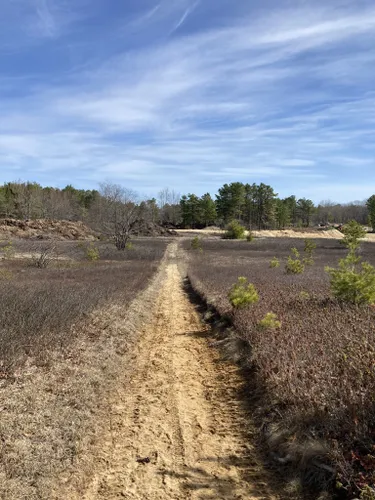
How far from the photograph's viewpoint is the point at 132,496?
4.22 metres

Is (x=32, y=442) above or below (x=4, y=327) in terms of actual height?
below

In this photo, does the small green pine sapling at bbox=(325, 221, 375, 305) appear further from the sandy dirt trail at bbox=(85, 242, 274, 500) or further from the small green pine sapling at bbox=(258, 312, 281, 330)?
the sandy dirt trail at bbox=(85, 242, 274, 500)

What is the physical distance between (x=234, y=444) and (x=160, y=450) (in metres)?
1.02

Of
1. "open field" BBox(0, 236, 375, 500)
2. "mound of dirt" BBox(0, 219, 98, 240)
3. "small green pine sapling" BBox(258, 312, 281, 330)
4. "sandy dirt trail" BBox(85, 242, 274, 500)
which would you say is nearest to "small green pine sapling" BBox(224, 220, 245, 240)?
"mound of dirt" BBox(0, 219, 98, 240)

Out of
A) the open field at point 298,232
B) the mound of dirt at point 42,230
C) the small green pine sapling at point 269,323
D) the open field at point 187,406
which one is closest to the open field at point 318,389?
the open field at point 187,406

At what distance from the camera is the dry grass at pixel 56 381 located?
4.51m

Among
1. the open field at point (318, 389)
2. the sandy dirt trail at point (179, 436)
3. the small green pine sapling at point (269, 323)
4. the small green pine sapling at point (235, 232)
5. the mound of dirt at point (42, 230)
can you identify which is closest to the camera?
the open field at point (318, 389)

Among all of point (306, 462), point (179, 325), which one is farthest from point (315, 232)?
point (306, 462)

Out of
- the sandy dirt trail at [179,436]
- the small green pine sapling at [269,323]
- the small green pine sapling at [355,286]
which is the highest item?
the small green pine sapling at [355,286]

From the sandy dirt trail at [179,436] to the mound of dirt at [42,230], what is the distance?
5667cm

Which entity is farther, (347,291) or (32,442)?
(347,291)

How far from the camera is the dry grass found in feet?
14.8

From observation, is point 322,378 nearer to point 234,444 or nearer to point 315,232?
point 234,444

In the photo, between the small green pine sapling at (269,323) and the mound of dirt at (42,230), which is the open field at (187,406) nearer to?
the small green pine sapling at (269,323)
